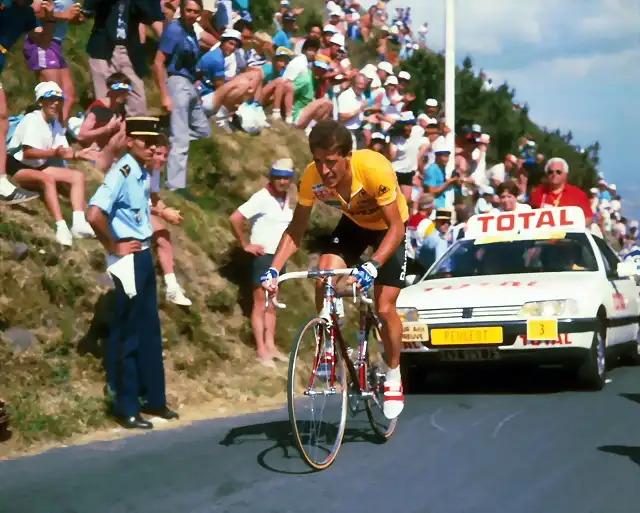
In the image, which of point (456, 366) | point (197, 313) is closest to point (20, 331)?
point (197, 313)

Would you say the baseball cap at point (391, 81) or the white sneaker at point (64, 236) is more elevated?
the baseball cap at point (391, 81)

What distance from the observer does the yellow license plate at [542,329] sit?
400 inches

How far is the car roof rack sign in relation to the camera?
12062 mm

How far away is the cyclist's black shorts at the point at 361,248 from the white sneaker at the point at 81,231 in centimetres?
389

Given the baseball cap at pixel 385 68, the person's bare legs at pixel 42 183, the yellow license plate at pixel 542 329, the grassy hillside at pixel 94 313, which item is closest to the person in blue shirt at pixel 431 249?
the grassy hillside at pixel 94 313

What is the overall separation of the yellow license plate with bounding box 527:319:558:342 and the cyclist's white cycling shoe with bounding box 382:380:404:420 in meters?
2.96

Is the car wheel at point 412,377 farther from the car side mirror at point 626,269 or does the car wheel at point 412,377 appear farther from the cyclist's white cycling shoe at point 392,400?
the cyclist's white cycling shoe at point 392,400

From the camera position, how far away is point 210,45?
14.2 metres

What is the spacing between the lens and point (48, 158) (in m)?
10.5

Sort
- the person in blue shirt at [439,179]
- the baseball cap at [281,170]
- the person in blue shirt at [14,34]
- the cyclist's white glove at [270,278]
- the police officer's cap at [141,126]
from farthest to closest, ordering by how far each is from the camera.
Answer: the person in blue shirt at [439,179] → the baseball cap at [281,170] → the person in blue shirt at [14,34] → the police officer's cap at [141,126] → the cyclist's white glove at [270,278]

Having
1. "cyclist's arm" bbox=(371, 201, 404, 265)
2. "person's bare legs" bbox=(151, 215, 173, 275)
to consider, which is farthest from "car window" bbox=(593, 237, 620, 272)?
"cyclist's arm" bbox=(371, 201, 404, 265)

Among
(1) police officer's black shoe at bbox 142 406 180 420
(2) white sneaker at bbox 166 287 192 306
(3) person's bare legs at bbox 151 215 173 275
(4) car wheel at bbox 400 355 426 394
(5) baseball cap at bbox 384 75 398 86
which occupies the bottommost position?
(4) car wheel at bbox 400 355 426 394

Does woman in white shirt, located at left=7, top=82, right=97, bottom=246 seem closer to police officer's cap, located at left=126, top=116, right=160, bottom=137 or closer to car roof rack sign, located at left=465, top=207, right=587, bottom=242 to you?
police officer's cap, located at left=126, top=116, right=160, bottom=137

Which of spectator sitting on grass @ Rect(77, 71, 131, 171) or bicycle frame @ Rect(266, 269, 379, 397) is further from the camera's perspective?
spectator sitting on grass @ Rect(77, 71, 131, 171)
